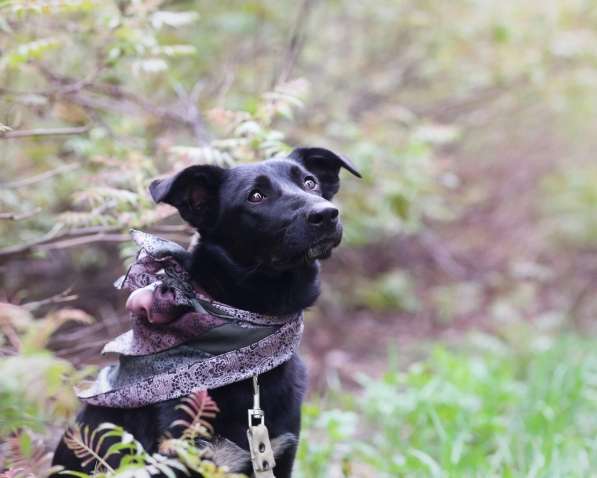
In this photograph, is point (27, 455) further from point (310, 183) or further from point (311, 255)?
point (310, 183)

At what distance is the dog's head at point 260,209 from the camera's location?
2916 mm

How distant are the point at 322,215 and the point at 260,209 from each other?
313 mm

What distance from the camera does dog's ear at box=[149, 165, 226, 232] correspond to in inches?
121

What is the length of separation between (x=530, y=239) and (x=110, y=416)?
8280 millimetres

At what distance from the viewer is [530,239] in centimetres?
1031

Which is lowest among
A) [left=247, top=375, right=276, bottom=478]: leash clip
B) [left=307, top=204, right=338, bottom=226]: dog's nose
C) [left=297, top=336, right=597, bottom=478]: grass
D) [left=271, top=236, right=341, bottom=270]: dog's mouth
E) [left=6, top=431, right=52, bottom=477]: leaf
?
[left=297, top=336, right=597, bottom=478]: grass

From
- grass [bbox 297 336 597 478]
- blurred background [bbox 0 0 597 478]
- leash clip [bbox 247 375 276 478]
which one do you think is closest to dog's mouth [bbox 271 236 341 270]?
leash clip [bbox 247 375 276 478]

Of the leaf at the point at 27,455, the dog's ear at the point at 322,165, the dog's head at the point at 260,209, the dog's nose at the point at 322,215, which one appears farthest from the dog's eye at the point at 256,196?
the leaf at the point at 27,455

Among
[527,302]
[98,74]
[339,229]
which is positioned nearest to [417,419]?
[339,229]

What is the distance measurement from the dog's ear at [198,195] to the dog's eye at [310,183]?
35 centimetres

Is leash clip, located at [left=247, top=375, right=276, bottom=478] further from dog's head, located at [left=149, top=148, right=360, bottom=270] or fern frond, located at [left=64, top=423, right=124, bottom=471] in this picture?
dog's head, located at [left=149, top=148, right=360, bottom=270]

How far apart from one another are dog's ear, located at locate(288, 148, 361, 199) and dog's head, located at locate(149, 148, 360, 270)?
0.34 feet

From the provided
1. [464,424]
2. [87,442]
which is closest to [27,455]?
[87,442]

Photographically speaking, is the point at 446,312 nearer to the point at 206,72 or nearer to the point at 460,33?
the point at 460,33
